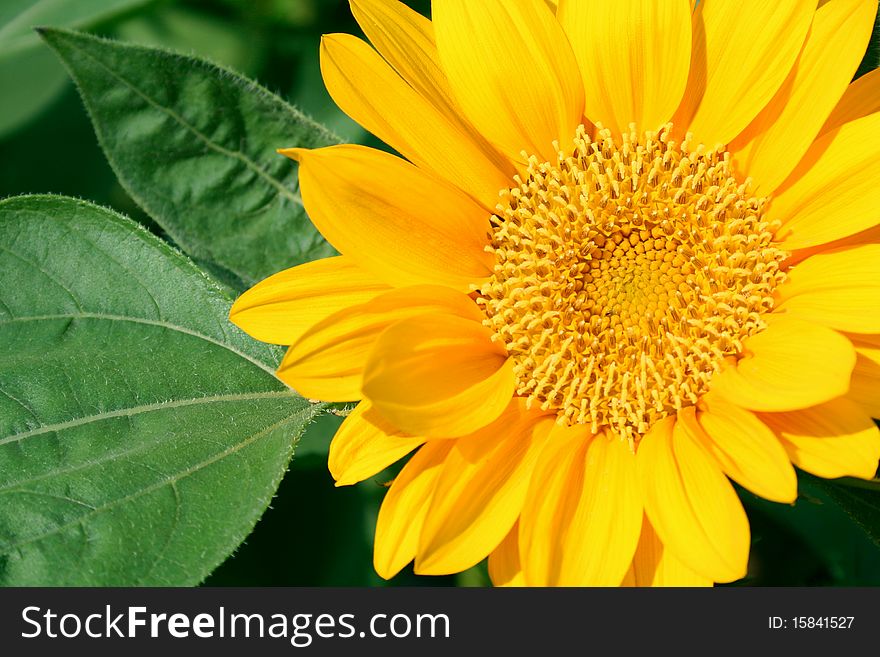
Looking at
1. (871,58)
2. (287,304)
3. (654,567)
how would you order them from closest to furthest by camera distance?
(654,567)
(287,304)
(871,58)

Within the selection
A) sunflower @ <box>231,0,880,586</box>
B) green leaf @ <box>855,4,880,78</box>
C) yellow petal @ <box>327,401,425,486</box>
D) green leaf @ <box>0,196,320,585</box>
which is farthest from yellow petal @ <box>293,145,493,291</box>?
green leaf @ <box>855,4,880,78</box>

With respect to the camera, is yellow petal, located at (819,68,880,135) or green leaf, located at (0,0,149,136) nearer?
yellow petal, located at (819,68,880,135)

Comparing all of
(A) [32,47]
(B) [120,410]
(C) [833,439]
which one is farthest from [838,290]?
(A) [32,47]

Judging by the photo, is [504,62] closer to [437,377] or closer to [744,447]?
[437,377]

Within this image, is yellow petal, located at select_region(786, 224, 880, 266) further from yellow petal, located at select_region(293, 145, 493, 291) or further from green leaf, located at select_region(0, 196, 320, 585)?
green leaf, located at select_region(0, 196, 320, 585)

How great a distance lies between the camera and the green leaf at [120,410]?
1.99 m

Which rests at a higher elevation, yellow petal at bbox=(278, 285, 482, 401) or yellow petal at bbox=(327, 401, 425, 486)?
yellow petal at bbox=(278, 285, 482, 401)

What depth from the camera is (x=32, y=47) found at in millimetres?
2895

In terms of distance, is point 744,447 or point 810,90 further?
point 810,90

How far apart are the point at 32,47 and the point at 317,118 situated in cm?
90

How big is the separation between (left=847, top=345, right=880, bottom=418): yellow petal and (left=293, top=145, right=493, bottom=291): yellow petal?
2.57 ft

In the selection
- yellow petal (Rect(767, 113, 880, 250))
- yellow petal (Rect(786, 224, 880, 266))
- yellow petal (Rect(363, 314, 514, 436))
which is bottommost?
yellow petal (Rect(363, 314, 514, 436))

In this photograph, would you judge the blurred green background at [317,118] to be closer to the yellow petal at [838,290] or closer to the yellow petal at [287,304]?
the yellow petal at [838,290]

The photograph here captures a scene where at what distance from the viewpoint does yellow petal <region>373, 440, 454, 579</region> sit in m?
1.92
